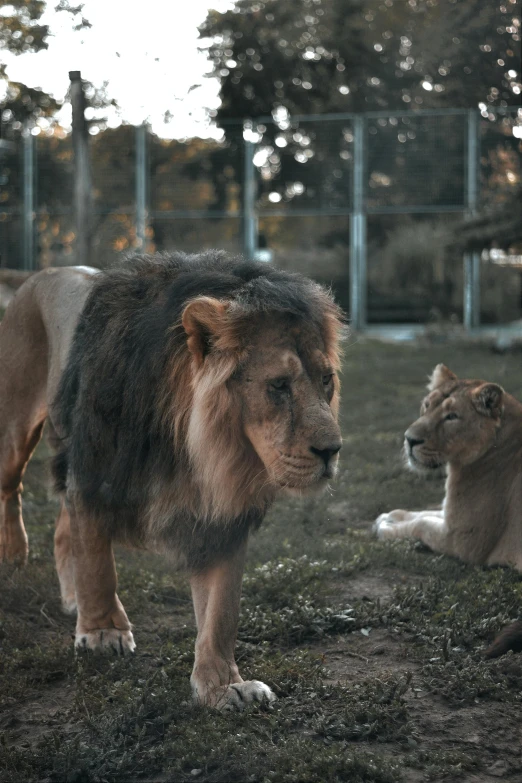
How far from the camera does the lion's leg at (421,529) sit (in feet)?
15.9

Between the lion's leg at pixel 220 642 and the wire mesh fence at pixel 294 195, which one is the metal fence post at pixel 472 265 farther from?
the lion's leg at pixel 220 642

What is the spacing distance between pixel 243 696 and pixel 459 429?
6.64ft

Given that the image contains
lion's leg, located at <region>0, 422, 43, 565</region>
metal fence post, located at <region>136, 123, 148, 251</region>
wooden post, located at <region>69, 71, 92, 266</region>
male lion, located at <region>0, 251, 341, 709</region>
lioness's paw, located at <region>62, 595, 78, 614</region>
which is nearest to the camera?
male lion, located at <region>0, 251, 341, 709</region>

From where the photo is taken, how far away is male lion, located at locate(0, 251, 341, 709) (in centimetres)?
304

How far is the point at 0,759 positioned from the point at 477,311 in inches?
587

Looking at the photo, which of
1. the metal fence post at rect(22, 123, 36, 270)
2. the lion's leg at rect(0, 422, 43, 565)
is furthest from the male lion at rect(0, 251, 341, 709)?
the metal fence post at rect(22, 123, 36, 270)

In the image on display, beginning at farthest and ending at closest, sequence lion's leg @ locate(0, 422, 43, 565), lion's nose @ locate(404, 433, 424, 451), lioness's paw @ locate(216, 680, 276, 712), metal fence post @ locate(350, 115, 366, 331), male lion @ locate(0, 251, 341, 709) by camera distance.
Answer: metal fence post @ locate(350, 115, 366, 331) → lion's nose @ locate(404, 433, 424, 451) → lion's leg @ locate(0, 422, 43, 565) → lioness's paw @ locate(216, 680, 276, 712) → male lion @ locate(0, 251, 341, 709)

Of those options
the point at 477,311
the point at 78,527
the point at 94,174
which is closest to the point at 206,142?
the point at 94,174

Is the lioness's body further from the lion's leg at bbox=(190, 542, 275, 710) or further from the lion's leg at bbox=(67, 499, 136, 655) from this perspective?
the lion's leg at bbox=(190, 542, 275, 710)

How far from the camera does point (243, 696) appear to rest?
3.18 m

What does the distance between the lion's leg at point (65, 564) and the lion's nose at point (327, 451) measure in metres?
1.67

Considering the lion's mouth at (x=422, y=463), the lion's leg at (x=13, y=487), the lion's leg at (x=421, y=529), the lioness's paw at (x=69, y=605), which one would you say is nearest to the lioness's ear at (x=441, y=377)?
the lion's mouth at (x=422, y=463)

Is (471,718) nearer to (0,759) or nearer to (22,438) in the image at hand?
(0,759)

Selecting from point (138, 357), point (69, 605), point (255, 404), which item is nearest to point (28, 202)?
point (69, 605)
